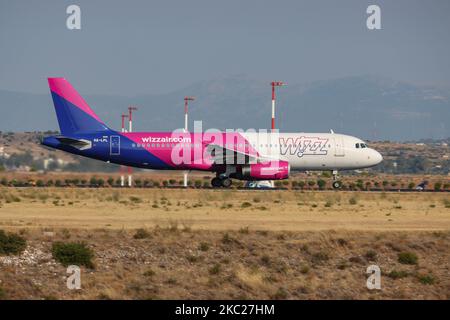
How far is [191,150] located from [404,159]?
106663mm

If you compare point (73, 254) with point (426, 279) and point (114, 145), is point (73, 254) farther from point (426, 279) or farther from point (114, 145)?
point (114, 145)

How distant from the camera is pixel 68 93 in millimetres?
63719

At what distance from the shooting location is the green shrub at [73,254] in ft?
101

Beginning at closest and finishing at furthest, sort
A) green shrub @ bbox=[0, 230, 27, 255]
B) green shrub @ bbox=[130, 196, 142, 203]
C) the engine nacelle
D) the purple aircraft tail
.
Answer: green shrub @ bbox=[0, 230, 27, 255] < green shrub @ bbox=[130, 196, 142, 203] < the engine nacelle < the purple aircraft tail

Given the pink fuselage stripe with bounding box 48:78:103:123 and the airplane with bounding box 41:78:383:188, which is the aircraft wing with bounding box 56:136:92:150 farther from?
the pink fuselage stripe with bounding box 48:78:103:123

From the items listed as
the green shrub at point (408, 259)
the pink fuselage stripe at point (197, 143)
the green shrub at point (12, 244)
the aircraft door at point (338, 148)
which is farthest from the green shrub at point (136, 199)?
the green shrub at point (408, 259)

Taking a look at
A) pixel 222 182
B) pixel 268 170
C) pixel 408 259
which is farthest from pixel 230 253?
pixel 222 182

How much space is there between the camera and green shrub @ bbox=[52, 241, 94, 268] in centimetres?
3091

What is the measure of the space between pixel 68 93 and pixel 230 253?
3359 cm

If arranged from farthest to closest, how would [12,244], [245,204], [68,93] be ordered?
1. [68,93]
2. [245,204]
3. [12,244]

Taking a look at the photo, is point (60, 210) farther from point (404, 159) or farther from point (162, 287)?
point (404, 159)

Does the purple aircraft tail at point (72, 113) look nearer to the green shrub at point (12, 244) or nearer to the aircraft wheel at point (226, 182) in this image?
the aircraft wheel at point (226, 182)

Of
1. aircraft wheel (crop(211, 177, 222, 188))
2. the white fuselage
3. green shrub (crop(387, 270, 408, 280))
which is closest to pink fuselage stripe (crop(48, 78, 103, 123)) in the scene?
aircraft wheel (crop(211, 177, 222, 188))

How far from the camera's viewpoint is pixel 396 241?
115 feet
